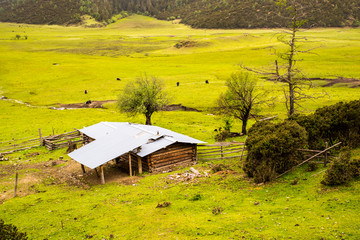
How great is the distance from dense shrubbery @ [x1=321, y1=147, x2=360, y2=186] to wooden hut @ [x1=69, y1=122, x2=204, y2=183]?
42.6 ft

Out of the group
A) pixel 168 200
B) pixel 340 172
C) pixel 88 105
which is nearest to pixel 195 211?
pixel 168 200

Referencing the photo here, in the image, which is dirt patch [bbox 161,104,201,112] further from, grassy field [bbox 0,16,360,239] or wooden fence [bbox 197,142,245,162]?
wooden fence [bbox 197,142,245,162]

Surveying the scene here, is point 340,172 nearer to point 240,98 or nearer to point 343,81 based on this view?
A: point 240,98

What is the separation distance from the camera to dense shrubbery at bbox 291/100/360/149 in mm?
21203

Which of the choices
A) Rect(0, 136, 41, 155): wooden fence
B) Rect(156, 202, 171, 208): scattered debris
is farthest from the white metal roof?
Rect(0, 136, 41, 155): wooden fence

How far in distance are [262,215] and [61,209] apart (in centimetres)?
1218

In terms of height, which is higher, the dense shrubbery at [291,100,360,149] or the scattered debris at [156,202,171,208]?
the dense shrubbery at [291,100,360,149]

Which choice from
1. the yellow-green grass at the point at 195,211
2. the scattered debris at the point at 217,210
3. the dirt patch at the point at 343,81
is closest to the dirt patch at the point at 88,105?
the yellow-green grass at the point at 195,211

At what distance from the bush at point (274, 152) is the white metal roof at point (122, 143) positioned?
7816mm

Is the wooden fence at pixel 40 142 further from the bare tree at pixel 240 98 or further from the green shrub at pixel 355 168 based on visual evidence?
the green shrub at pixel 355 168

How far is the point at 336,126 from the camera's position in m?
21.9

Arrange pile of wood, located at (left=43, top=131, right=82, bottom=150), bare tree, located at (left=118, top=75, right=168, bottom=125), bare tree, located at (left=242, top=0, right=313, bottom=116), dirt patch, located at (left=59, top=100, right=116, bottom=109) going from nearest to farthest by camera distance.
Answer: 1. bare tree, located at (left=242, top=0, right=313, bottom=116)
2. pile of wood, located at (left=43, top=131, right=82, bottom=150)
3. bare tree, located at (left=118, top=75, right=168, bottom=125)
4. dirt patch, located at (left=59, top=100, right=116, bottom=109)

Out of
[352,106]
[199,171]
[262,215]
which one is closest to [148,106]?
[199,171]

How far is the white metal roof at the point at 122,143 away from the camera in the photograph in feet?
79.9
